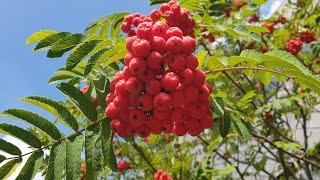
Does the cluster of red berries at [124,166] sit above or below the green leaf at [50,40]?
above

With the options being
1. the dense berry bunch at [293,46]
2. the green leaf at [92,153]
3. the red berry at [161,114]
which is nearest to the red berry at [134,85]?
the red berry at [161,114]

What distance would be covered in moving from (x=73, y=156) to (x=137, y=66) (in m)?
0.46

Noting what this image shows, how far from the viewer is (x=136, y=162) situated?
6.15m

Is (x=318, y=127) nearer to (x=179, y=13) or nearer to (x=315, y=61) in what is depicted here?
(x=315, y=61)

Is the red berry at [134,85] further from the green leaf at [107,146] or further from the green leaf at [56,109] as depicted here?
the green leaf at [56,109]

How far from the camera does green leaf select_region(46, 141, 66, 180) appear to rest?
1900 millimetres

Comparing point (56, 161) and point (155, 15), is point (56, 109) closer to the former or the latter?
point (56, 161)

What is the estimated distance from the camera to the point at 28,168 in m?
1.97

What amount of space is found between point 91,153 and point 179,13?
0.81m

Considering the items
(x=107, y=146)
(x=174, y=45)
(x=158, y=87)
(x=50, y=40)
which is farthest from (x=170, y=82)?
(x=50, y=40)

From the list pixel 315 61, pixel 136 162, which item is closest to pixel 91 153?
pixel 136 162

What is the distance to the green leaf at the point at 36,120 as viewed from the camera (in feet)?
6.63

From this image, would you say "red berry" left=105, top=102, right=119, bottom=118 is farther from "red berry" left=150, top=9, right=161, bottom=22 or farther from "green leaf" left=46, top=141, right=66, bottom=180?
"red berry" left=150, top=9, right=161, bottom=22

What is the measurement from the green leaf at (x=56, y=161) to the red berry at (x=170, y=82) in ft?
1.70
